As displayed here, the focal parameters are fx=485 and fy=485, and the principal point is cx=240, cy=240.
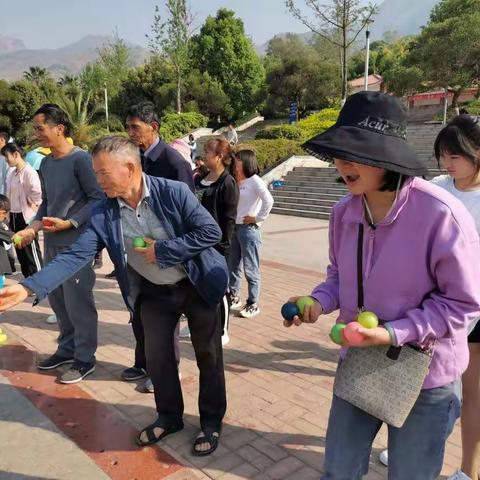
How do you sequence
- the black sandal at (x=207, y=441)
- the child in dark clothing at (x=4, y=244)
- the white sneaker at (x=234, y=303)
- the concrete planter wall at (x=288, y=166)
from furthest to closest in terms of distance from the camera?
the concrete planter wall at (x=288, y=166)
the white sneaker at (x=234, y=303)
the child in dark clothing at (x=4, y=244)
the black sandal at (x=207, y=441)

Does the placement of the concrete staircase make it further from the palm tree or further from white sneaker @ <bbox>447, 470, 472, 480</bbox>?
white sneaker @ <bbox>447, 470, 472, 480</bbox>

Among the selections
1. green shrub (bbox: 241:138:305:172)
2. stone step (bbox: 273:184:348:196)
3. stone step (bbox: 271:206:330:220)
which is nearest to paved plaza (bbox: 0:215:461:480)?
stone step (bbox: 271:206:330:220)

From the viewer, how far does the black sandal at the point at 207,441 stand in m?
2.75

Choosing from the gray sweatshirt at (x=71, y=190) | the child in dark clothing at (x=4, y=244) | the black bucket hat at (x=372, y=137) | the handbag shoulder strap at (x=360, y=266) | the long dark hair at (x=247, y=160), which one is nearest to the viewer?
the black bucket hat at (x=372, y=137)

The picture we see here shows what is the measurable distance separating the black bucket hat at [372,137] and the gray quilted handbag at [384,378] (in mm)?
300

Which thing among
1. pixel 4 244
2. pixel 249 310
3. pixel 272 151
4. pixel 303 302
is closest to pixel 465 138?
pixel 303 302

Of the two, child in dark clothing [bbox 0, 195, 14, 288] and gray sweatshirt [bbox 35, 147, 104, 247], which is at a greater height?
gray sweatshirt [bbox 35, 147, 104, 247]

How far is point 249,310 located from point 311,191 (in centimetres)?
960

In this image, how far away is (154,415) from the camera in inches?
126

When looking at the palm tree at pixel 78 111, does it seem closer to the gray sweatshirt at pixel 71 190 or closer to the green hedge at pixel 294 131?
the green hedge at pixel 294 131

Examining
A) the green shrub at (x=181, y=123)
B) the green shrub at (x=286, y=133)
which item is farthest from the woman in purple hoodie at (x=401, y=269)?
the green shrub at (x=181, y=123)

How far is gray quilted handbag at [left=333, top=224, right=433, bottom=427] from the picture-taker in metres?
1.57

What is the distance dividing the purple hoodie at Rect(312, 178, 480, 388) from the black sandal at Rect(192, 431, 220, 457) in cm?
156

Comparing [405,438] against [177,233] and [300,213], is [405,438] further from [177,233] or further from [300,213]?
[300,213]
